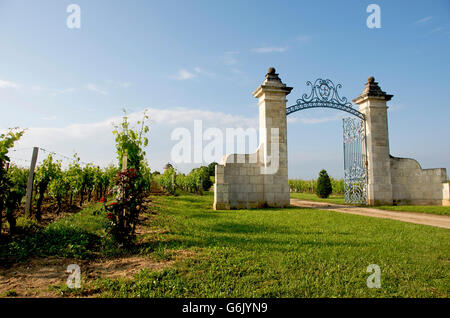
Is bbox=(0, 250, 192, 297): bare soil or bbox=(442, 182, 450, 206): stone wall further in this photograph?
bbox=(442, 182, 450, 206): stone wall

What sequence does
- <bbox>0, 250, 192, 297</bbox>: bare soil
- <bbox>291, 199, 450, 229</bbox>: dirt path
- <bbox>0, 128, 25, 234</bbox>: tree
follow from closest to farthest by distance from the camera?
1. <bbox>0, 250, 192, 297</bbox>: bare soil
2. <bbox>0, 128, 25, 234</bbox>: tree
3. <bbox>291, 199, 450, 229</bbox>: dirt path

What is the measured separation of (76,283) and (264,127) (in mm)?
8014

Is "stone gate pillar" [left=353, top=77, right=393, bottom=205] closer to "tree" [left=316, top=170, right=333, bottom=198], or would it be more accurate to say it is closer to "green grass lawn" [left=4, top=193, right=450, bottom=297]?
"green grass lawn" [left=4, top=193, right=450, bottom=297]

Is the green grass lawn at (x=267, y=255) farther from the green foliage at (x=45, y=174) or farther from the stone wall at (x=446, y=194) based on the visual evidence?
the stone wall at (x=446, y=194)

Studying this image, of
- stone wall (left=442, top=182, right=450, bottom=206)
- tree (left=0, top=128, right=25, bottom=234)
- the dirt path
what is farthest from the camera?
stone wall (left=442, top=182, right=450, bottom=206)

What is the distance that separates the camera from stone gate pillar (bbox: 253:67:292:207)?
989cm

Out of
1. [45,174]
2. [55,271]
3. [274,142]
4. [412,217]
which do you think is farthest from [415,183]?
[45,174]

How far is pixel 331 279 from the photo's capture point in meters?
3.03

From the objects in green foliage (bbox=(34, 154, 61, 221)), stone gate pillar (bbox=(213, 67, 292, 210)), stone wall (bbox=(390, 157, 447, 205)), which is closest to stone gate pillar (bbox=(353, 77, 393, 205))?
stone wall (bbox=(390, 157, 447, 205))

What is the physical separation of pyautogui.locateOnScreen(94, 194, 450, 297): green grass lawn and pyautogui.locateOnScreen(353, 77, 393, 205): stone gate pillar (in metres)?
5.05

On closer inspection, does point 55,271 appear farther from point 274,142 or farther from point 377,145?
point 377,145
